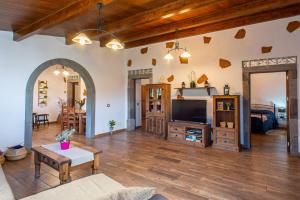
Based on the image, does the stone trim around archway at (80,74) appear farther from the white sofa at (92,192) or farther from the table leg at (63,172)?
the white sofa at (92,192)

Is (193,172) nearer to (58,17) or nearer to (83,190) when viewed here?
(83,190)

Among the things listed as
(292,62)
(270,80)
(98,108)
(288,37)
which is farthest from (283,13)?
(98,108)

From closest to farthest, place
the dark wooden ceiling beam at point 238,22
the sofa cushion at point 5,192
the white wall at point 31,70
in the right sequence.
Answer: the sofa cushion at point 5,192 → the dark wooden ceiling beam at point 238,22 → the white wall at point 31,70

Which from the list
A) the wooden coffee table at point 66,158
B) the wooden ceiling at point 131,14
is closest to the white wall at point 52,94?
the wooden ceiling at point 131,14

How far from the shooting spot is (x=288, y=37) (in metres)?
4.36

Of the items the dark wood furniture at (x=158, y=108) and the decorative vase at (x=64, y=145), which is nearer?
the decorative vase at (x=64, y=145)

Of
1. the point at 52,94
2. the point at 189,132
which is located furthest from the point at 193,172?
the point at 52,94

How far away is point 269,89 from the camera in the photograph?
8547mm

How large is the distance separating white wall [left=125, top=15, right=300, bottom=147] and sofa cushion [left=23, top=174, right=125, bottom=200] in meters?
4.21

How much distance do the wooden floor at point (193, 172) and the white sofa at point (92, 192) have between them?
112 cm

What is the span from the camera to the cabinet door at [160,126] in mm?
6059

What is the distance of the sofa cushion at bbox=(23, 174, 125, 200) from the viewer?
161 cm

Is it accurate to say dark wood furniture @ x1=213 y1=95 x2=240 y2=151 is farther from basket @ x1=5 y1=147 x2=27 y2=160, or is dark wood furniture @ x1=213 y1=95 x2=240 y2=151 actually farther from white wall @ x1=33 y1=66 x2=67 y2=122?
white wall @ x1=33 y1=66 x2=67 y2=122

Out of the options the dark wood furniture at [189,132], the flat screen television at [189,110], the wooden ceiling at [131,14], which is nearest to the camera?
the wooden ceiling at [131,14]
